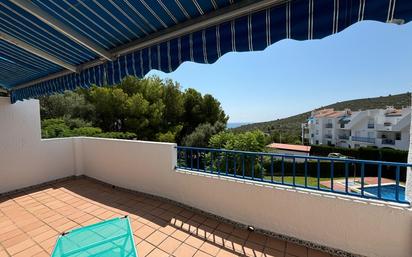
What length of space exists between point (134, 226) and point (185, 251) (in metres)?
1.25

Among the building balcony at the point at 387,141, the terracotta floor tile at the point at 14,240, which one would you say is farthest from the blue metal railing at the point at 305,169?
the building balcony at the point at 387,141

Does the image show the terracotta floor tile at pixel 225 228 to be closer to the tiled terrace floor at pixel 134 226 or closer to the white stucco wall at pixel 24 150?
the tiled terrace floor at pixel 134 226

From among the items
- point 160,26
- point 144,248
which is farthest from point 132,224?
point 160,26

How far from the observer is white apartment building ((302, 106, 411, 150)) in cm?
3812

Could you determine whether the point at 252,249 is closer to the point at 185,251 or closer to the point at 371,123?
the point at 185,251

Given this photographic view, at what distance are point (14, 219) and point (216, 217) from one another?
4.11 m

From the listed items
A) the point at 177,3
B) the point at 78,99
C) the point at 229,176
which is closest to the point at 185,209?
the point at 229,176

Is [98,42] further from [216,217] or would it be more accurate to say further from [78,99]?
[78,99]

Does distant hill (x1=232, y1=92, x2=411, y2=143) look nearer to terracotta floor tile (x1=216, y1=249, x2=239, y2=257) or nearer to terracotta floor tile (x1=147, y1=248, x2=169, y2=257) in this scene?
terracotta floor tile (x1=216, y1=249, x2=239, y2=257)

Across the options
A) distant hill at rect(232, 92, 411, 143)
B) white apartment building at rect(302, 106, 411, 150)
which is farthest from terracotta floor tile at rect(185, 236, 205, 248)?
distant hill at rect(232, 92, 411, 143)

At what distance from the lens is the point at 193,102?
2317 cm

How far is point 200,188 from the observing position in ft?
14.3

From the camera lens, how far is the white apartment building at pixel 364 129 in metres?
38.1

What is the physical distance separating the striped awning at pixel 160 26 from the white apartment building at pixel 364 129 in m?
44.4
